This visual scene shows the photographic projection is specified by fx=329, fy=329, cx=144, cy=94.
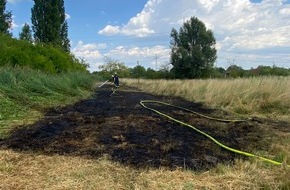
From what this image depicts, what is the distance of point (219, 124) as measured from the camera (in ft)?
24.4

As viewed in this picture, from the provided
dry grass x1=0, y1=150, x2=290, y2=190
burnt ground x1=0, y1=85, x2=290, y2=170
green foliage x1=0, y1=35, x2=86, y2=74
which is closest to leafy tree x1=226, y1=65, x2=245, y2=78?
green foliage x1=0, y1=35, x2=86, y2=74

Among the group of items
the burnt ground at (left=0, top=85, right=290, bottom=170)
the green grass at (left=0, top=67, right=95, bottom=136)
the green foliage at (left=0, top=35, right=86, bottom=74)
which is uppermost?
the green foliage at (left=0, top=35, right=86, bottom=74)

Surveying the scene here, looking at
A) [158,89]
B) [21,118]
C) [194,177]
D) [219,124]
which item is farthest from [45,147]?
[158,89]

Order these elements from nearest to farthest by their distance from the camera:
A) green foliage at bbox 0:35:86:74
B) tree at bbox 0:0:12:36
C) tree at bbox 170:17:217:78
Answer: green foliage at bbox 0:35:86:74 < tree at bbox 0:0:12:36 < tree at bbox 170:17:217:78

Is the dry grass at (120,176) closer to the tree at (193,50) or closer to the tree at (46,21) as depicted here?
the tree at (46,21)

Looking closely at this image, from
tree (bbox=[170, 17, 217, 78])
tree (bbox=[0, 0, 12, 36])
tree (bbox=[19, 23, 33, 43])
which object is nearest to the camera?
tree (bbox=[0, 0, 12, 36])

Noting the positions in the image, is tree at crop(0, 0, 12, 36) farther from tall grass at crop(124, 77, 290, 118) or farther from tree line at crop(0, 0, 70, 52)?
tall grass at crop(124, 77, 290, 118)

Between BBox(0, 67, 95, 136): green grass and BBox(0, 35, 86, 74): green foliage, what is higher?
BBox(0, 35, 86, 74): green foliage

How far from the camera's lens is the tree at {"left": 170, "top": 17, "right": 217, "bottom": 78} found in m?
40.8

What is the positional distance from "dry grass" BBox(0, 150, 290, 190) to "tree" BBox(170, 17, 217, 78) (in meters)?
37.2

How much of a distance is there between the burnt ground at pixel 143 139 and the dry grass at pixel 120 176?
324 millimetres

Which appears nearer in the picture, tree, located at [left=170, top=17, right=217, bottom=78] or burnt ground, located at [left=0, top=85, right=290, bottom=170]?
burnt ground, located at [left=0, top=85, right=290, bottom=170]

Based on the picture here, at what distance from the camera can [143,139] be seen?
5516mm

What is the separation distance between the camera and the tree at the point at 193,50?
40812 mm
